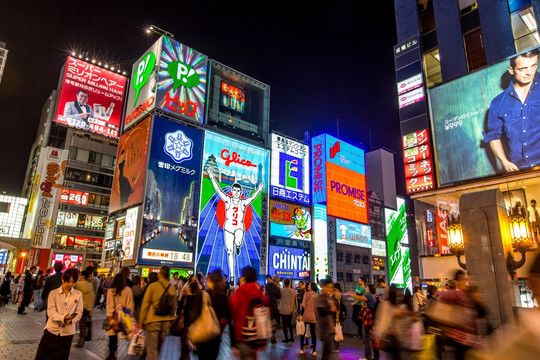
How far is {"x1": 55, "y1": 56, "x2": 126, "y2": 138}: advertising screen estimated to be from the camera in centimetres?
4622

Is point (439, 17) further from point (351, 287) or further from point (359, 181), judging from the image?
point (351, 287)

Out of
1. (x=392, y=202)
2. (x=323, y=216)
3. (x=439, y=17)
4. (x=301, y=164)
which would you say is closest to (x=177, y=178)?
(x=301, y=164)

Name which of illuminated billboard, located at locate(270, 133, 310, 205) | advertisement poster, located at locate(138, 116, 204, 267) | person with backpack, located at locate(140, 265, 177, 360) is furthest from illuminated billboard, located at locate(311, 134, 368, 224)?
person with backpack, located at locate(140, 265, 177, 360)

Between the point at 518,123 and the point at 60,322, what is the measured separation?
65.3 feet

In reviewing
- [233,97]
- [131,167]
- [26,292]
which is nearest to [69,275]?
[26,292]

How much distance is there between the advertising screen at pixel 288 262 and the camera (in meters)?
38.1

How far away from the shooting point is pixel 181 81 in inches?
1379

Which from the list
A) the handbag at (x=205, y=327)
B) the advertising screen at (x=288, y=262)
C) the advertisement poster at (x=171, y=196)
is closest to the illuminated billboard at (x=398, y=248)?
the advertising screen at (x=288, y=262)

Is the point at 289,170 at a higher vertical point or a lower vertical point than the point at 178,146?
higher

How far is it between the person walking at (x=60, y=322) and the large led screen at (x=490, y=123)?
1824 cm

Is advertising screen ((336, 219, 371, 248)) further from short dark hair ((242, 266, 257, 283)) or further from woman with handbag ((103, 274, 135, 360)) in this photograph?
short dark hair ((242, 266, 257, 283))

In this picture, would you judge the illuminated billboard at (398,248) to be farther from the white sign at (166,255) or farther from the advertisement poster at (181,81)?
the advertisement poster at (181,81)

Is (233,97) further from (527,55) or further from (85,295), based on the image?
(85,295)

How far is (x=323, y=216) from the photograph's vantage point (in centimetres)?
4488
